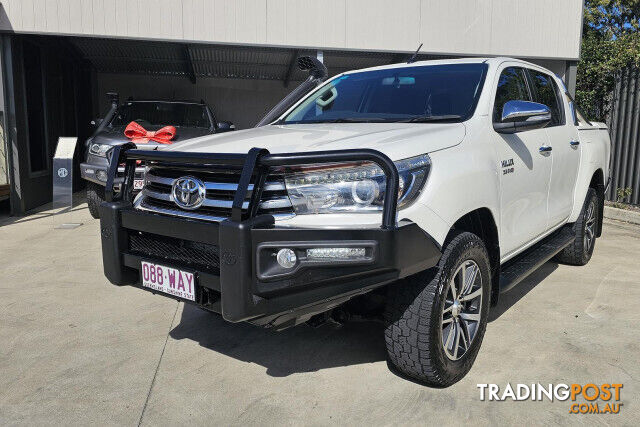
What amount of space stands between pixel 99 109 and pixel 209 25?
6812 millimetres

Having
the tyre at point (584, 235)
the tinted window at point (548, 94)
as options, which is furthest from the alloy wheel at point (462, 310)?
the tyre at point (584, 235)

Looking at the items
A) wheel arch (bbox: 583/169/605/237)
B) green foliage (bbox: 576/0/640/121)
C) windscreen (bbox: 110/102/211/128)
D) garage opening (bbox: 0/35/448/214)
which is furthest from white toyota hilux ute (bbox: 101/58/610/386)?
green foliage (bbox: 576/0/640/121)

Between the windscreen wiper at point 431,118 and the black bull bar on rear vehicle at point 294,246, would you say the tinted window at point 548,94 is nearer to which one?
the windscreen wiper at point 431,118

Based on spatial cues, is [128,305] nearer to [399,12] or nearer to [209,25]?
[209,25]

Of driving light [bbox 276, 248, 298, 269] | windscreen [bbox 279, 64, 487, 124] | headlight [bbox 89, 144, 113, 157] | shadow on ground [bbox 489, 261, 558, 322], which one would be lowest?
shadow on ground [bbox 489, 261, 558, 322]

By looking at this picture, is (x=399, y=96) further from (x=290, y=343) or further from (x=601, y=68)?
(x=601, y=68)

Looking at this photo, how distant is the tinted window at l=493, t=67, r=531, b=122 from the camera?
129 inches

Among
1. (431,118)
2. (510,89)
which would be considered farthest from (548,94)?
(431,118)

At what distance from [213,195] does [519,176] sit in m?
1.91

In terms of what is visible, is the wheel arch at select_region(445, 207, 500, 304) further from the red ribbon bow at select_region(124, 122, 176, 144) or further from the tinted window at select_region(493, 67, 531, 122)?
the red ribbon bow at select_region(124, 122, 176, 144)

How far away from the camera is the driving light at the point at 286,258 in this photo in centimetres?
221

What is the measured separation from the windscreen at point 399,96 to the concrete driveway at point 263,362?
1.44 meters

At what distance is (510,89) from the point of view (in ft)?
11.6

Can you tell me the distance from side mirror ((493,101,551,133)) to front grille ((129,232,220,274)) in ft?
5.88
